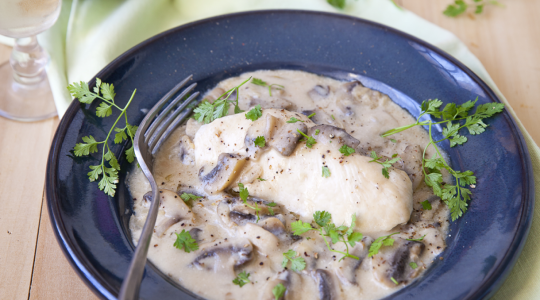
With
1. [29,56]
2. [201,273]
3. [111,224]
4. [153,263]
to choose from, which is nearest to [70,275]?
[111,224]

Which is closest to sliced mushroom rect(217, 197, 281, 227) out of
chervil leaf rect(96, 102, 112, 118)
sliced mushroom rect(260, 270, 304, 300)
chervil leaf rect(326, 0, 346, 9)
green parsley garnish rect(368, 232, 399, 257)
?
sliced mushroom rect(260, 270, 304, 300)

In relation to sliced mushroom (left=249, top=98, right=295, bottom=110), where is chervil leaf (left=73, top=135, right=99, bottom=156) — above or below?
below

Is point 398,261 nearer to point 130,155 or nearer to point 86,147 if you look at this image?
point 130,155

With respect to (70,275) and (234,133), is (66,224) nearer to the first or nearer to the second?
(70,275)

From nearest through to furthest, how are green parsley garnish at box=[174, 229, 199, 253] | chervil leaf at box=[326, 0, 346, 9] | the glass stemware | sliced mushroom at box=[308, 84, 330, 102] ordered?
green parsley garnish at box=[174, 229, 199, 253]
the glass stemware
sliced mushroom at box=[308, 84, 330, 102]
chervil leaf at box=[326, 0, 346, 9]

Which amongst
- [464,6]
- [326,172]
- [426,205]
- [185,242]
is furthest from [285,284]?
[464,6]

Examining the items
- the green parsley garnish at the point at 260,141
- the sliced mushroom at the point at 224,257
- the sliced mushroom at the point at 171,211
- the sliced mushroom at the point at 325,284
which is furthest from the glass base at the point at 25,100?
the sliced mushroom at the point at 325,284

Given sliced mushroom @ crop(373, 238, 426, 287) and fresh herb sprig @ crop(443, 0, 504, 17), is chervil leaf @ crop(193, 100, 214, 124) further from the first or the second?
fresh herb sprig @ crop(443, 0, 504, 17)

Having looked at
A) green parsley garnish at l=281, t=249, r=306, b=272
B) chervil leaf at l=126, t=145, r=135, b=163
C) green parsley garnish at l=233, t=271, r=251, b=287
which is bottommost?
green parsley garnish at l=233, t=271, r=251, b=287
